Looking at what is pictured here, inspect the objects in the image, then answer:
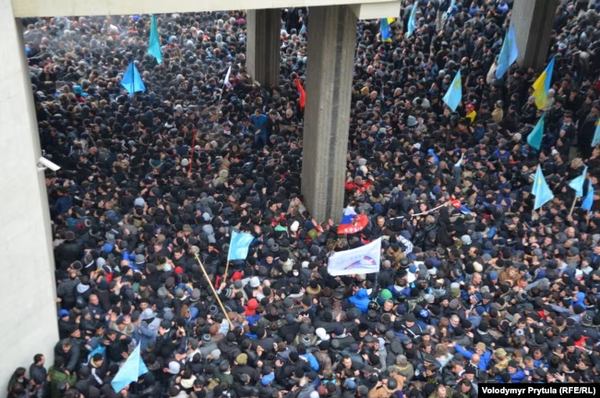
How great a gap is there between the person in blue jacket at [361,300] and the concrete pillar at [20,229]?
434 centimetres

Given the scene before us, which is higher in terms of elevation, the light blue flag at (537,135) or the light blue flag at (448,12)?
the light blue flag at (448,12)

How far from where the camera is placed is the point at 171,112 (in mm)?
15062

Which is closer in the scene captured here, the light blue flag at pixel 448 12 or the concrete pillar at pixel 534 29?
the concrete pillar at pixel 534 29

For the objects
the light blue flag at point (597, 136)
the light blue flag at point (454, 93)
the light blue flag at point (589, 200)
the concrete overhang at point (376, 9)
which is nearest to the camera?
the concrete overhang at point (376, 9)

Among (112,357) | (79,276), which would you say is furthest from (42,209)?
(112,357)

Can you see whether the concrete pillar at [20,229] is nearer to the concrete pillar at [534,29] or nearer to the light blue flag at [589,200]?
the light blue flag at [589,200]

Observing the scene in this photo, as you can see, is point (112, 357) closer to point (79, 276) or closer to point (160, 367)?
point (160, 367)

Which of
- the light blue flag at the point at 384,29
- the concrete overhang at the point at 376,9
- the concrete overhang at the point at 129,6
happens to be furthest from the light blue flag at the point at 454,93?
the light blue flag at the point at 384,29

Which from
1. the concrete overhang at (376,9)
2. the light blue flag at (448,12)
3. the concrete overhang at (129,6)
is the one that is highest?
the concrete overhang at (129,6)

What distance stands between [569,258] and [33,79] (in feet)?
36.7

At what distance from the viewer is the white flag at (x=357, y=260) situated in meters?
10.6

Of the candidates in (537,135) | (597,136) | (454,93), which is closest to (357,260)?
(454,93)

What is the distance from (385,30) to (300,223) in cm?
667

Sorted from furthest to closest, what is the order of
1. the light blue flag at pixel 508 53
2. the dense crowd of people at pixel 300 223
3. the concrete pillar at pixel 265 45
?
1. the concrete pillar at pixel 265 45
2. the light blue flag at pixel 508 53
3. the dense crowd of people at pixel 300 223
